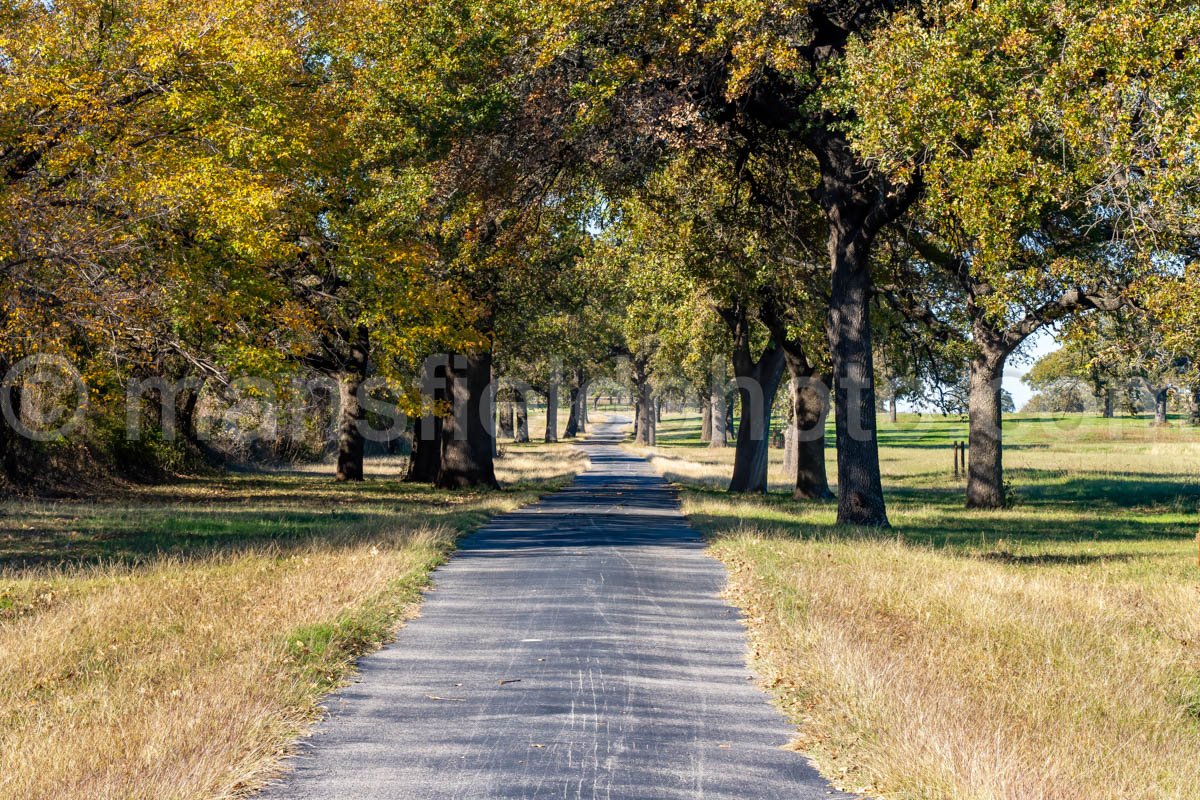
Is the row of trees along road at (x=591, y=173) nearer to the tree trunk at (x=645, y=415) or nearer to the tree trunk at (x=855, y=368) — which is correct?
the tree trunk at (x=855, y=368)

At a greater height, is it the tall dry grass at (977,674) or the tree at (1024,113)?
the tree at (1024,113)

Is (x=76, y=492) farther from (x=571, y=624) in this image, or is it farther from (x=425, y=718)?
(x=425, y=718)

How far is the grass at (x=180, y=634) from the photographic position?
614cm

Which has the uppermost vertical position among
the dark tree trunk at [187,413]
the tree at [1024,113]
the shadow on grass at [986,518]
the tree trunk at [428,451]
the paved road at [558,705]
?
the tree at [1024,113]

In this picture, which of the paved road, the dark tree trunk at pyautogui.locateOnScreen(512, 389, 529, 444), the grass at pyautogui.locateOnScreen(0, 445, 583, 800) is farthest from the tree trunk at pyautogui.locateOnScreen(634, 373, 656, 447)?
the paved road

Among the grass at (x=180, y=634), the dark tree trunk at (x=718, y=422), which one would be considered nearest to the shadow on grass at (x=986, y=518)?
the grass at (x=180, y=634)

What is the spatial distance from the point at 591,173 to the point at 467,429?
13076 millimetres

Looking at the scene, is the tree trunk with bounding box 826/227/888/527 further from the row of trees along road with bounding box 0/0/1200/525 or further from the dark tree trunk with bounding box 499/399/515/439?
the dark tree trunk with bounding box 499/399/515/439

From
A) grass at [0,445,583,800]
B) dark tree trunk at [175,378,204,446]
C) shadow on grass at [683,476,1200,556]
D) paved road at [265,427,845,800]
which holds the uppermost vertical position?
dark tree trunk at [175,378,204,446]

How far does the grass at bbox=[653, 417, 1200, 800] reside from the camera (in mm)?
6359

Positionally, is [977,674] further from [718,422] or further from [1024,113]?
[718,422]

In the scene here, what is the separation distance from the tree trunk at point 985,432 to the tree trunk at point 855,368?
30.4 feet

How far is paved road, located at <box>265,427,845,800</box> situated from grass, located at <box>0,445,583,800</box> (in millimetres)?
366

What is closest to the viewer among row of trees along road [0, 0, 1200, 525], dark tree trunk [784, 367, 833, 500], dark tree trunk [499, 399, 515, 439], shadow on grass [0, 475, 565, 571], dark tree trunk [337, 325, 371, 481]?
row of trees along road [0, 0, 1200, 525]
